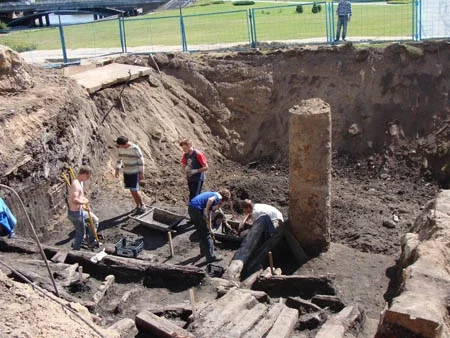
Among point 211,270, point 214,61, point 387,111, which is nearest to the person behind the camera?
point 211,270

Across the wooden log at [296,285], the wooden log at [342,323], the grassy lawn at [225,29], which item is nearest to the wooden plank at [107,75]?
the grassy lawn at [225,29]

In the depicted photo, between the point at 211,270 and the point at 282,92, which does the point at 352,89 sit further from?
the point at 211,270

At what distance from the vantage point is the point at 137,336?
22.9 ft

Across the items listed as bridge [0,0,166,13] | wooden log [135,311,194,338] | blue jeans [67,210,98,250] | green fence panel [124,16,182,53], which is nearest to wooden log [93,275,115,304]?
wooden log [135,311,194,338]

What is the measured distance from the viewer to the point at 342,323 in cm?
763

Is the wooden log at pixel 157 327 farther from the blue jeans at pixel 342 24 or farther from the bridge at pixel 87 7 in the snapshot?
the bridge at pixel 87 7

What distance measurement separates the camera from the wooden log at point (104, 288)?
8027 mm

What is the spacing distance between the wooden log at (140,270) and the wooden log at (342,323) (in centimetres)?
209

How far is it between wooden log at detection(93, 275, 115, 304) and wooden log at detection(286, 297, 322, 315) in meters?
2.62

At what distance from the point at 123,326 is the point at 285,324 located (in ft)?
6.65

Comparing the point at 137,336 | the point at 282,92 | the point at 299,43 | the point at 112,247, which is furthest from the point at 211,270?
the point at 299,43

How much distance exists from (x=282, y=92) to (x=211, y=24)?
8.88m

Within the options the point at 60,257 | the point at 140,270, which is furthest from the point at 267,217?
the point at 60,257

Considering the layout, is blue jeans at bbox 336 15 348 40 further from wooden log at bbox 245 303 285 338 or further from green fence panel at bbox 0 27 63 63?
wooden log at bbox 245 303 285 338
